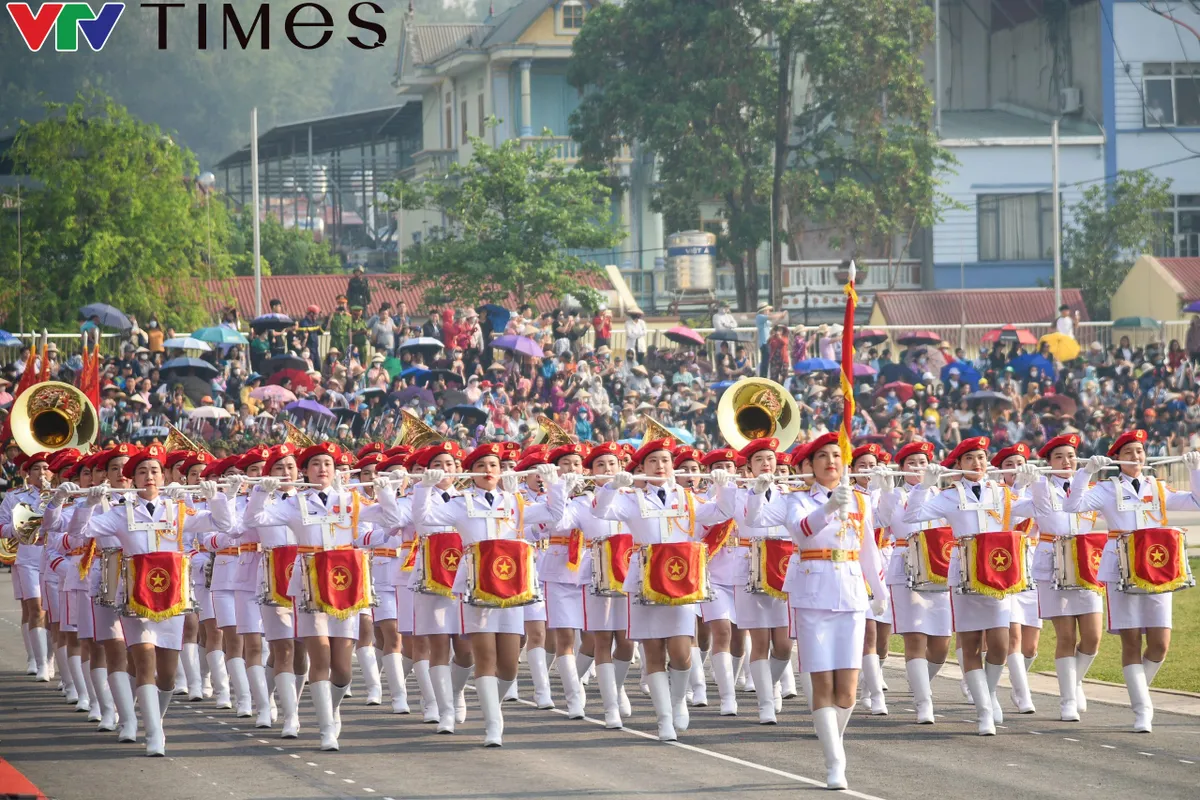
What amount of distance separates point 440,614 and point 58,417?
6.82 m

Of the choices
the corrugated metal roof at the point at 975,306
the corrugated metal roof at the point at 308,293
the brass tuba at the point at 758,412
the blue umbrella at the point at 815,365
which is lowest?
the brass tuba at the point at 758,412

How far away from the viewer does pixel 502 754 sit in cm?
1273

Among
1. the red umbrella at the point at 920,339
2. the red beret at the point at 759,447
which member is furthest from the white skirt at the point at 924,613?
the red umbrella at the point at 920,339

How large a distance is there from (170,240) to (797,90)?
2021 centimetres

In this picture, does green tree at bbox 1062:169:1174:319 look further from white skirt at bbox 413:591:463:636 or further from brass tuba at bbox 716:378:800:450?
white skirt at bbox 413:591:463:636

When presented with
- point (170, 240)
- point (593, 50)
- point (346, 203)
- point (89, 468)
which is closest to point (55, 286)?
point (170, 240)

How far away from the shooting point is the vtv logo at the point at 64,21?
5384 centimetres

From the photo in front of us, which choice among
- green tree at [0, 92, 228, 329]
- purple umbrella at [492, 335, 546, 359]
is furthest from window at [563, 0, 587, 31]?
purple umbrella at [492, 335, 546, 359]

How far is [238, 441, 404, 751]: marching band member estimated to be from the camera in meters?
13.1

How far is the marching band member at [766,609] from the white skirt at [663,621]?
0.90m

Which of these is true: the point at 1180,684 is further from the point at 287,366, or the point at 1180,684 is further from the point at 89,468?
the point at 287,366

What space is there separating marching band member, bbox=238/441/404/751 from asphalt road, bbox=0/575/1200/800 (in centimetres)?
45

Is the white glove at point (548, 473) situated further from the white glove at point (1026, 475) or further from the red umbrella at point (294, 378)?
the red umbrella at point (294, 378)

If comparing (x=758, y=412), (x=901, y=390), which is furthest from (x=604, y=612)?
(x=901, y=390)
